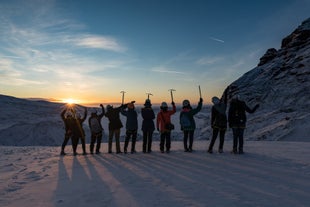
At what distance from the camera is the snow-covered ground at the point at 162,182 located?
538 centimetres

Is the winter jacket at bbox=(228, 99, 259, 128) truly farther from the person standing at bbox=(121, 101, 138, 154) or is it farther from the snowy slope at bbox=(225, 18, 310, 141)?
the snowy slope at bbox=(225, 18, 310, 141)

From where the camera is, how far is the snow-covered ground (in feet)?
17.6

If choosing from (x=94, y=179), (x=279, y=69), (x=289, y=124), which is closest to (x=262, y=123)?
(x=289, y=124)

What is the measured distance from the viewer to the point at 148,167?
8602 millimetres

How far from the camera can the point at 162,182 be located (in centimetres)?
668

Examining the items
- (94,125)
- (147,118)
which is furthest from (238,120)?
(94,125)

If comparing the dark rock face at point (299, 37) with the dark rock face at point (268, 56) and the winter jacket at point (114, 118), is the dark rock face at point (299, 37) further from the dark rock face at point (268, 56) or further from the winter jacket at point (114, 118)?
the winter jacket at point (114, 118)

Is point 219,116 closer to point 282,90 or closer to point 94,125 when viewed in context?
point 94,125

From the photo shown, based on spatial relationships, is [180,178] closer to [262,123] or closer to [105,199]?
[105,199]

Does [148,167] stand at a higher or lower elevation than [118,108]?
lower

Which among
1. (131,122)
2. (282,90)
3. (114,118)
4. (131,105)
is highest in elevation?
(282,90)

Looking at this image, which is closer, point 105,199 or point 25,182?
point 105,199

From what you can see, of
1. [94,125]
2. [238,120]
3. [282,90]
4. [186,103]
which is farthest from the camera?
[282,90]

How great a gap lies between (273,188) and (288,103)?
794 inches
